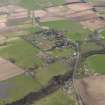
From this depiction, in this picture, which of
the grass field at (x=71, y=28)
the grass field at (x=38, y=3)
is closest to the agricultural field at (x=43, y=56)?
the grass field at (x=71, y=28)

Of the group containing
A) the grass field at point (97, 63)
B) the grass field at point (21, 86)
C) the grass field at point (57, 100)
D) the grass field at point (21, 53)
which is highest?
the grass field at point (21, 53)

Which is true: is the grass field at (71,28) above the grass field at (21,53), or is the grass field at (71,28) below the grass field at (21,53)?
above

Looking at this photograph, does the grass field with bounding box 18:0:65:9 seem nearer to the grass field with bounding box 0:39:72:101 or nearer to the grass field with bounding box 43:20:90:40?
the grass field with bounding box 43:20:90:40

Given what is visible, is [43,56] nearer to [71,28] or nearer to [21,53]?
[21,53]

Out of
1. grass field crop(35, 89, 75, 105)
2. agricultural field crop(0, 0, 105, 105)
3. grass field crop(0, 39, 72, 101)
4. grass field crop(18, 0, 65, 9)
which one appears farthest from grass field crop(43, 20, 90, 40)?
grass field crop(35, 89, 75, 105)

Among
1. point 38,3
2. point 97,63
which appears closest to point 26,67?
point 97,63

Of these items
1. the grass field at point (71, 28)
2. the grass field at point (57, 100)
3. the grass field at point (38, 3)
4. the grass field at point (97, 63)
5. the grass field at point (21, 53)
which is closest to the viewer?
the grass field at point (57, 100)

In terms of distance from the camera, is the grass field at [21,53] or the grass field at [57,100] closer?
the grass field at [57,100]

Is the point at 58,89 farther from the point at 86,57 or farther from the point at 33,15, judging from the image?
the point at 33,15

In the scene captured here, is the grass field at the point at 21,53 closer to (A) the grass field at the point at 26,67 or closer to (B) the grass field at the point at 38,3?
(A) the grass field at the point at 26,67

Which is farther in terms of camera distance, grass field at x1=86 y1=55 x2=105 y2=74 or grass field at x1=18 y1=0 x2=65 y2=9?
grass field at x1=18 y1=0 x2=65 y2=9

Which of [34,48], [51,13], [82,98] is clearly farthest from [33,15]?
[82,98]
